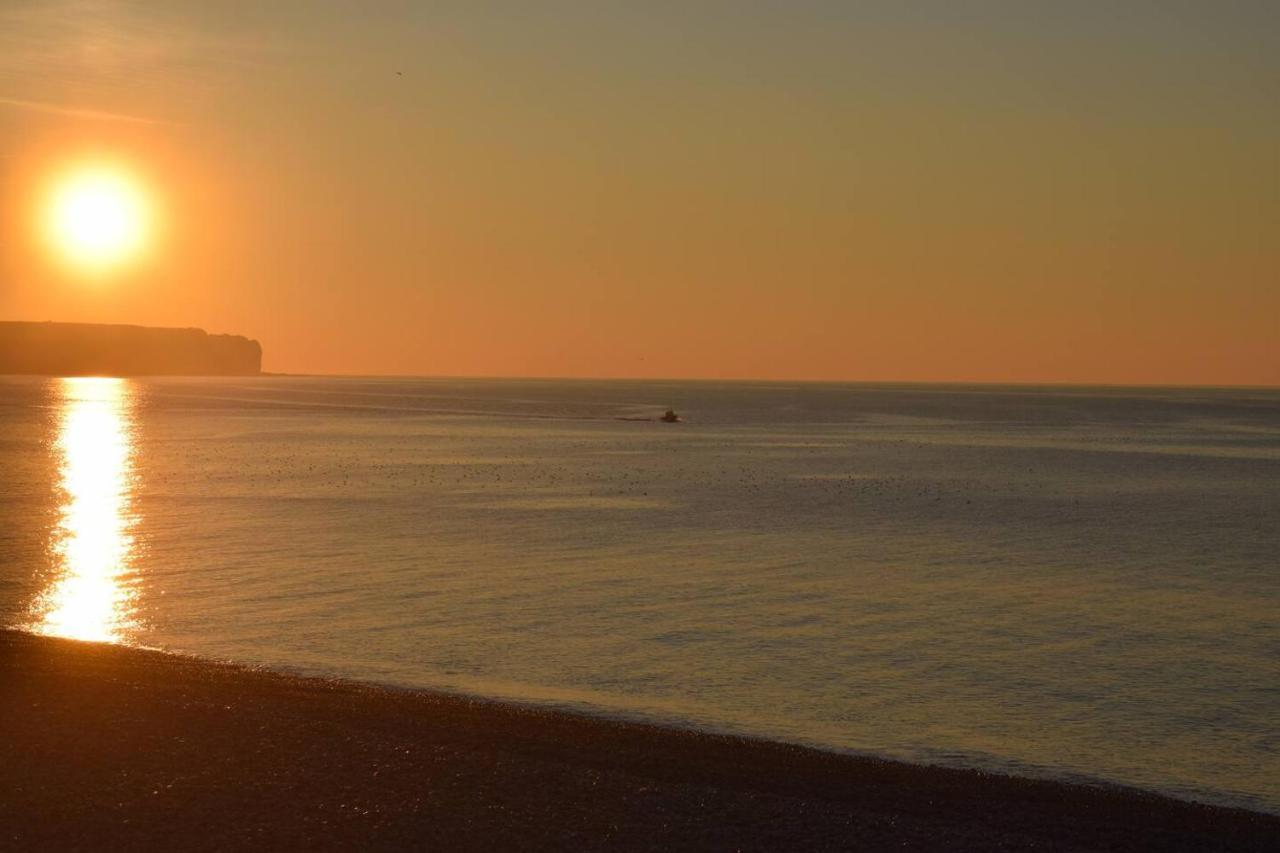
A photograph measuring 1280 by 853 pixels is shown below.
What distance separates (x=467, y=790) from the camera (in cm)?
1120

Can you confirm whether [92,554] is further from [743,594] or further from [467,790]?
[467,790]

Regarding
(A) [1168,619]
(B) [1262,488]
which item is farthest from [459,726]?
(B) [1262,488]

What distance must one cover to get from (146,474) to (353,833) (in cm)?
4625

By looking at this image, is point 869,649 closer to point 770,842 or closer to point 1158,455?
point 770,842

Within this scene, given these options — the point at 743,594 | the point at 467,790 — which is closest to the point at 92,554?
the point at 743,594

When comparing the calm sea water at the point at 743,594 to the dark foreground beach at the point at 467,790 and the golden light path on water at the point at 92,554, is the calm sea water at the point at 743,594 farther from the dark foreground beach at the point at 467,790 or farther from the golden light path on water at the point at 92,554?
the dark foreground beach at the point at 467,790

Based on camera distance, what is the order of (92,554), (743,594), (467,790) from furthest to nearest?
(92,554) → (743,594) → (467,790)

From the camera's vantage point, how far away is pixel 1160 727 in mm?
14977

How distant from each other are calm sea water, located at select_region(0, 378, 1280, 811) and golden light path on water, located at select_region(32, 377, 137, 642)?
118mm

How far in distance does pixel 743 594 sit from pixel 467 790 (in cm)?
1338

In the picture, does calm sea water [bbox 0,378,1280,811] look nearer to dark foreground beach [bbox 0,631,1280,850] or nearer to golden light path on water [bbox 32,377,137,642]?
golden light path on water [bbox 32,377,137,642]

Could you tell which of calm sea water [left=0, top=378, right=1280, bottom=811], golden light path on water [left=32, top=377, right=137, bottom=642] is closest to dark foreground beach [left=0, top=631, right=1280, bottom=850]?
calm sea water [left=0, top=378, right=1280, bottom=811]

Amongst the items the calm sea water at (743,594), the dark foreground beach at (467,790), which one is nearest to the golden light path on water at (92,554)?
the calm sea water at (743,594)

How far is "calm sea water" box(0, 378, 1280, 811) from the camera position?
15.4 m
